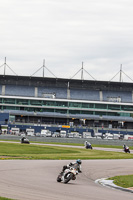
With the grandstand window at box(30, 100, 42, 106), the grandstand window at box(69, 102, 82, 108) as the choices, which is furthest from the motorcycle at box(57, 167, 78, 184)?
the grandstand window at box(69, 102, 82, 108)

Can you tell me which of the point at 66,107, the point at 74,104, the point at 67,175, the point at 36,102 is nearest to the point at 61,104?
the point at 66,107

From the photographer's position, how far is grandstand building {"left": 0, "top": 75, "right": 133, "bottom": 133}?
113 meters

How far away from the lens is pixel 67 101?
11506 centimetres

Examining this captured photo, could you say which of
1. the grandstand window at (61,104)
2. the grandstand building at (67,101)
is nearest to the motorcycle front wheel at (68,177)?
the grandstand building at (67,101)

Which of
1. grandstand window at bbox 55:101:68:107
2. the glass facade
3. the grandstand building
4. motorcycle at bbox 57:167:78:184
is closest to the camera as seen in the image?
motorcycle at bbox 57:167:78:184

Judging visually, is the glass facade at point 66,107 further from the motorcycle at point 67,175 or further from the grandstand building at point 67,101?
the motorcycle at point 67,175

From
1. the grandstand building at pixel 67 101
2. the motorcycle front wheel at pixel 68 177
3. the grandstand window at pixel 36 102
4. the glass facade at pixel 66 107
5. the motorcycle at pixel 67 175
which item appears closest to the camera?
the motorcycle front wheel at pixel 68 177

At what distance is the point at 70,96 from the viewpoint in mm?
117625

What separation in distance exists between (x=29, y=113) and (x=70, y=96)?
14122 millimetres

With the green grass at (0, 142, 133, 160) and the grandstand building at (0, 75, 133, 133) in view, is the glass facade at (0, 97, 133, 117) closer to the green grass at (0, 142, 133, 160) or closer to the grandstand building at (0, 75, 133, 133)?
the grandstand building at (0, 75, 133, 133)

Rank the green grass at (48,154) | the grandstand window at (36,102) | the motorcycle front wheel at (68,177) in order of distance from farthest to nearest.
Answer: the grandstand window at (36,102), the green grass at (48,154), the motorcycle front wheel at (68,177)

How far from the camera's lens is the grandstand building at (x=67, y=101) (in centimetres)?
11331

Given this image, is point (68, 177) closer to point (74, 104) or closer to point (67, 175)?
point (67, 175)

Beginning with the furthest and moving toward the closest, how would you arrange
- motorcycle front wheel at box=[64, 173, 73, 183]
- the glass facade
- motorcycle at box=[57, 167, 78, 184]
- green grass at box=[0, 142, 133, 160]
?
the glass facade → green grass at box=[0, 142, 133, 160] → motorcycle at box=[57, 167, 78, 184] → motorcycle front wheel at box=[64, 173, 73, 183]
